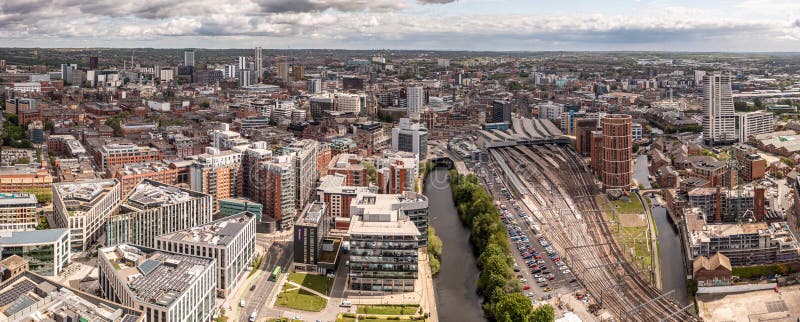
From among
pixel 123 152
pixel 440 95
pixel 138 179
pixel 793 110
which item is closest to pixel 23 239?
pixel 138 179

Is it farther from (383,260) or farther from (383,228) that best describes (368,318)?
(383,228)

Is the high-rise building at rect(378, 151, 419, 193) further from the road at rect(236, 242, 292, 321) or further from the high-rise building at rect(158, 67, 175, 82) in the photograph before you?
the high-rise building at rect(158, 67, 175, 82)

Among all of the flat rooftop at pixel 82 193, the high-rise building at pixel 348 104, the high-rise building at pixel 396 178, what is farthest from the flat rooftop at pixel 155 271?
the high-rise building at pixel 348 104

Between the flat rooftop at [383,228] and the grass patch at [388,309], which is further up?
the flat rooftop at [383,228]

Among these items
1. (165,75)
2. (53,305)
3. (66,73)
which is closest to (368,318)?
(53,305)

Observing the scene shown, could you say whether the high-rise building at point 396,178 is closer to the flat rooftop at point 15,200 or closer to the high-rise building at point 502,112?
the flat rooftop at point 15,200
